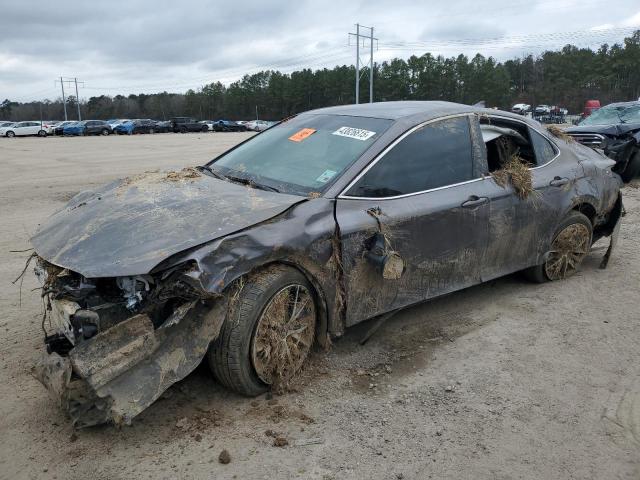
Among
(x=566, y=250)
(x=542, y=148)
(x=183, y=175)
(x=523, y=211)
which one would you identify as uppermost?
(x=542, y=148)

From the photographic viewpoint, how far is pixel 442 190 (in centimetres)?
419

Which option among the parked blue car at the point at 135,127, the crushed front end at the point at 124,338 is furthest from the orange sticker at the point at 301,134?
the parked blue car at the point at 135,127

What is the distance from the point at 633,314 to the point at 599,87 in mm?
93728

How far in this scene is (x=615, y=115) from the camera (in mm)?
13141

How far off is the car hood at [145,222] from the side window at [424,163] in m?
0.63

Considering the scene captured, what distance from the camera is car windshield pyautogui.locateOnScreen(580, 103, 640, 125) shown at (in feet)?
41.5

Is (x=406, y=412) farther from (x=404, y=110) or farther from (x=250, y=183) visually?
(x=404, y=110)

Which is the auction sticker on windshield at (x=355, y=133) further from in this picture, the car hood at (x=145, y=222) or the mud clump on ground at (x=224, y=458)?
the mud clump on ground at (x=224, y=458)

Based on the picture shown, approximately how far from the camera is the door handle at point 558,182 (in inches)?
199

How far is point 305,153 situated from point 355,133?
41 centimetres

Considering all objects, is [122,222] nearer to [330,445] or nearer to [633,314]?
[330,445]

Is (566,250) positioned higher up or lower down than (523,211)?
lower down

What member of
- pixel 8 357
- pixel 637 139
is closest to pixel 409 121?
pixel 8 357

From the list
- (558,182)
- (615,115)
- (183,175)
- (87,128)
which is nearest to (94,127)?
(87,128)
